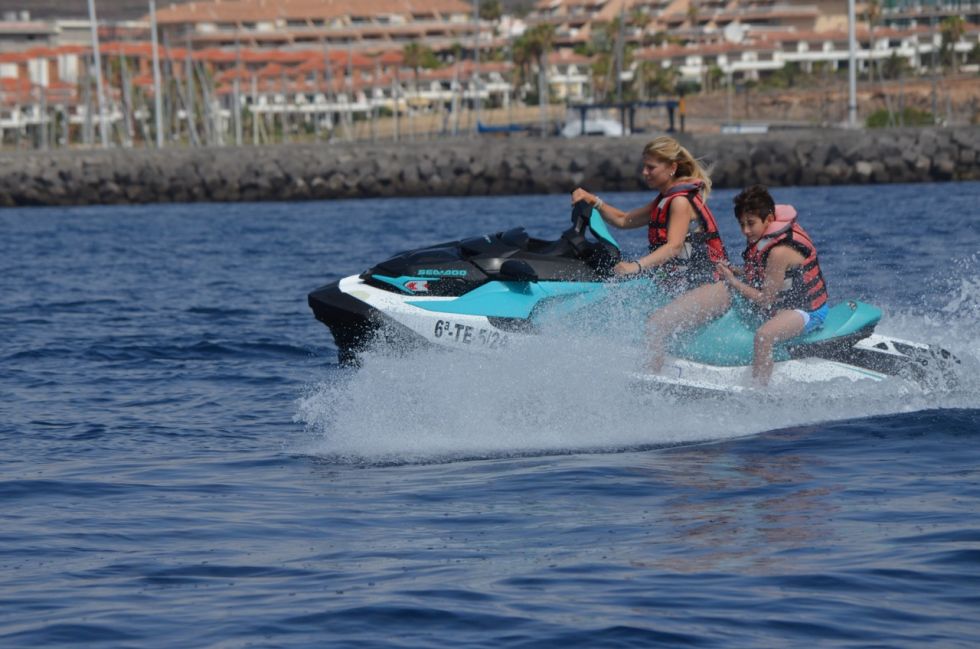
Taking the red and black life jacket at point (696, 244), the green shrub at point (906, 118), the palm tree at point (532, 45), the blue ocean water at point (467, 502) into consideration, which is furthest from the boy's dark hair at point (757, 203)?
the palm tree at point (532, 45)

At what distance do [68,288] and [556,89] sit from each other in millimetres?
102033

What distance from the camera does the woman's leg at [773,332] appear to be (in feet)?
26.2

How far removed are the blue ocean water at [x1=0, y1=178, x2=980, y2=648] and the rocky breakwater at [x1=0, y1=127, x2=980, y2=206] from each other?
110ft

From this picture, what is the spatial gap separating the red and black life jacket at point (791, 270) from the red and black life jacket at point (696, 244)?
0.18 meters

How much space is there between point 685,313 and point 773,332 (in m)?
0.47

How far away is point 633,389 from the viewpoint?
8102mm

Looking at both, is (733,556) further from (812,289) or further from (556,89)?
(556,89)

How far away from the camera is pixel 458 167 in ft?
156

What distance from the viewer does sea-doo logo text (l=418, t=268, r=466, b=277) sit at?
8164mm

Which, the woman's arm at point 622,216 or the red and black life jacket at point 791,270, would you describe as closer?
the red and black life jacket at point 791,270

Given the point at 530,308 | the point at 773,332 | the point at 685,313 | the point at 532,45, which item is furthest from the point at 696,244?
the point at 532,45

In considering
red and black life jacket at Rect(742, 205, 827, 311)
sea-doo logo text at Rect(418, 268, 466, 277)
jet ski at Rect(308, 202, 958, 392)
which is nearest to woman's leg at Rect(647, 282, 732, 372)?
jet ski at Rect(308, 202, 958, 392)

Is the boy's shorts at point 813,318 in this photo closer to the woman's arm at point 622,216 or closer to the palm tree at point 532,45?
the woman's arm at point 622,216

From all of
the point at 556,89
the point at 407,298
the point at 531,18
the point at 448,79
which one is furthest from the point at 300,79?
the point at 407,298
